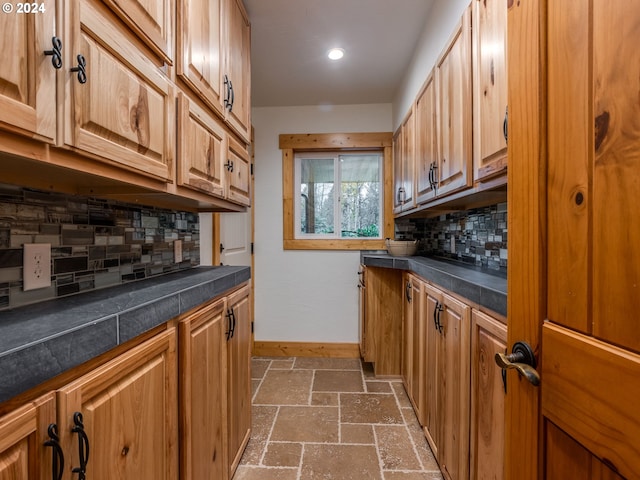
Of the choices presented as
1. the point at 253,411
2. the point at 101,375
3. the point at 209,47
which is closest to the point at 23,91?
the point at 101,375

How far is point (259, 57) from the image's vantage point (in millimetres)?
2357

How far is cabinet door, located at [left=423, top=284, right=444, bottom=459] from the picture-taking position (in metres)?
1.51

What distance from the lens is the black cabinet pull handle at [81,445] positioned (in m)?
0.57

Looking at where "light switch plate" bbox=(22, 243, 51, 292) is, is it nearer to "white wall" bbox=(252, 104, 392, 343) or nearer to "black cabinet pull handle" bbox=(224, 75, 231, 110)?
"black cabinet pull handle" bbox=(224, 75, 231, 110)

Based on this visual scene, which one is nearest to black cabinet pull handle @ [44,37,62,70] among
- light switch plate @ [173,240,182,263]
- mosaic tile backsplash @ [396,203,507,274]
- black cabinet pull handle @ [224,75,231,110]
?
black cabinet pull handle @ [224,75,231,110]

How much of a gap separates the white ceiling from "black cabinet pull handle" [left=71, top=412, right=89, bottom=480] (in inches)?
83.5

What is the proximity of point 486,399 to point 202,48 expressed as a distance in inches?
65.1

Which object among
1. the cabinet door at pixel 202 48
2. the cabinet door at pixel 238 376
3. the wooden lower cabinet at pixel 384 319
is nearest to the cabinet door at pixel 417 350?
the wooden lower cabinet at pixel 384 319

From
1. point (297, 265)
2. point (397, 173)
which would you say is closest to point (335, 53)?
point (397, 173)

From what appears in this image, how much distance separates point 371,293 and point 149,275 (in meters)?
1.73

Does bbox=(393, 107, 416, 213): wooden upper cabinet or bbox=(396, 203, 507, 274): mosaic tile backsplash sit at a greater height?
bbox=(393, 107, 416, 213): wooden upper cabinet

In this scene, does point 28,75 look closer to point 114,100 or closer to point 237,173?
point 114,100

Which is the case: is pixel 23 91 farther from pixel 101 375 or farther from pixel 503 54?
pixel 503 54

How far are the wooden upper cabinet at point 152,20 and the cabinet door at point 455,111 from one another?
1.15 metres
